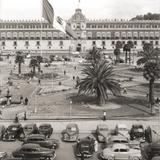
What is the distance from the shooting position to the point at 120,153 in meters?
28.3

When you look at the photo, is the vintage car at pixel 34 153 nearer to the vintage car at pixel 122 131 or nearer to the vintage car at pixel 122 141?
the vintage car at pixel 122 141

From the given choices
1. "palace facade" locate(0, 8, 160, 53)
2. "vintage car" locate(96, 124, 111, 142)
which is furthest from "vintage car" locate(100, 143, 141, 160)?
"palace facade" locate(0, 8, 160, 53)

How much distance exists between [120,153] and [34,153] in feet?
20.5

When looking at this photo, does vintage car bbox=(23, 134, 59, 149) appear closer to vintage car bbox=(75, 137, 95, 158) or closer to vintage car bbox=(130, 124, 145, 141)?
vintage car bbox=(75, 137, 95, 158)

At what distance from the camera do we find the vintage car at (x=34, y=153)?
92.0 feet

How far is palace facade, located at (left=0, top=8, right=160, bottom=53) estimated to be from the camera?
188625 mm

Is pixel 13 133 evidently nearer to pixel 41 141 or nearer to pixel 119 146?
pixel 41 141

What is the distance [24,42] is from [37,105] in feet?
464

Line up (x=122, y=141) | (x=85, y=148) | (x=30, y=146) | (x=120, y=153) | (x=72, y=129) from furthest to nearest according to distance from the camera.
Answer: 1. (x=72, y=129)
2. (x=122, y=141)
3. (x=85, y=148)
4. (x=30, y=146)
5. (x=120, y=153)

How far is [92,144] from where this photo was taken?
30.3 meters

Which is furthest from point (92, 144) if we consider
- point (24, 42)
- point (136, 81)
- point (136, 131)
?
point (24, 42)

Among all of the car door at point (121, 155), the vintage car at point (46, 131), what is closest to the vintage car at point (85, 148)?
the car door at point (121, 155)

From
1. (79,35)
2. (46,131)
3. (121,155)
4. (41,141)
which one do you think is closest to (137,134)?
(121,155)

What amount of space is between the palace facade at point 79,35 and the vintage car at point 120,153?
15914 cm
